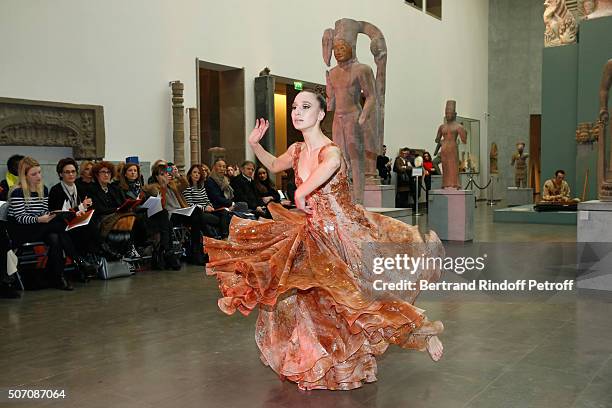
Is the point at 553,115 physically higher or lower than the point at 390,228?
higher

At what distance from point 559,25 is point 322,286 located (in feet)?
47.5

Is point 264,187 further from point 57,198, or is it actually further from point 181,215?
point 57,198

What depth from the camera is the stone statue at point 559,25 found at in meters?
15.3

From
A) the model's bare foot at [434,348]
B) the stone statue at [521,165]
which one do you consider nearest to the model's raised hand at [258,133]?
the model's bare foot at [434,348]

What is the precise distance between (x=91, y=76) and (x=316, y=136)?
7007 mm

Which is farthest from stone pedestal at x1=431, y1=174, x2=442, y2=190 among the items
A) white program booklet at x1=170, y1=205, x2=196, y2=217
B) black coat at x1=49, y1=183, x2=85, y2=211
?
black coat at x1=49, y1=183, x2=85, y2=211

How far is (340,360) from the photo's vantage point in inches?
134

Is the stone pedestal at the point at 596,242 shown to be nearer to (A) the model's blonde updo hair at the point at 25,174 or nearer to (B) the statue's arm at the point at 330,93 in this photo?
(B) the statue's arm at the point at 330,93

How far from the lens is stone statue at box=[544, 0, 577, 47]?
1533 cm

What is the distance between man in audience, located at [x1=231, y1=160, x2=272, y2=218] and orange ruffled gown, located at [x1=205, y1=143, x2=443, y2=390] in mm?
5735

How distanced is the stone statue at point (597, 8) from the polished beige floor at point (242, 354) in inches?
382

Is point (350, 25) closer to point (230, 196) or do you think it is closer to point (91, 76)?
point (230, 196)

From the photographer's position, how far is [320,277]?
333cm

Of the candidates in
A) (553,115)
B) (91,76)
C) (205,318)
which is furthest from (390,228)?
(553,115)
